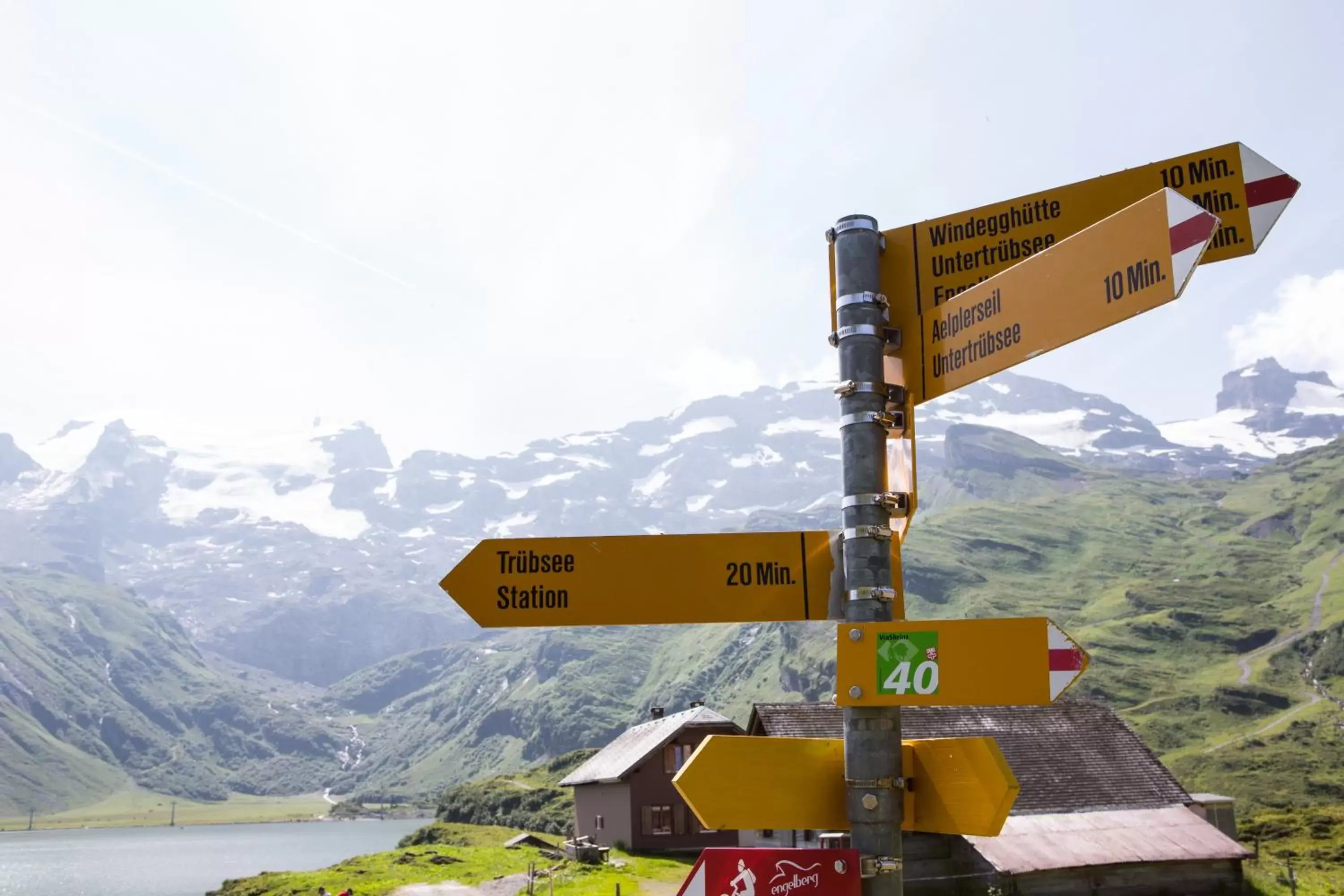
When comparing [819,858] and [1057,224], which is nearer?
[819,858]

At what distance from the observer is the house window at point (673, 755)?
176 ft

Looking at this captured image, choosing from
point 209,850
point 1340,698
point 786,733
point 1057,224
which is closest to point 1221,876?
point 786,733

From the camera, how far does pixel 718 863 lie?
502cm

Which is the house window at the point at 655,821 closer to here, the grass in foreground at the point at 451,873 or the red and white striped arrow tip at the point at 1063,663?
the grass in foreground at the point at 451,873

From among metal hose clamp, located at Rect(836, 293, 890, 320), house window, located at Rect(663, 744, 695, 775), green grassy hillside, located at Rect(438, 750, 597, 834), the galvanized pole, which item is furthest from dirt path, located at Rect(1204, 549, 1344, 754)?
metal hose clamp, located at Rect(836, 293, 890, 320)

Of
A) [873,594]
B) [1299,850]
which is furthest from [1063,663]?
[1299,850]

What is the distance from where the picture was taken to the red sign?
491cm

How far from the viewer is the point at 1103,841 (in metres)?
31.8

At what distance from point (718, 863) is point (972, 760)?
4.05 feet

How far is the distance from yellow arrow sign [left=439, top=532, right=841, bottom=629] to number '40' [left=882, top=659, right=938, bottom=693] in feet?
1.84

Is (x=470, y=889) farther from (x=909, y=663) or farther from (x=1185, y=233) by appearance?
(x=1185, y=233)

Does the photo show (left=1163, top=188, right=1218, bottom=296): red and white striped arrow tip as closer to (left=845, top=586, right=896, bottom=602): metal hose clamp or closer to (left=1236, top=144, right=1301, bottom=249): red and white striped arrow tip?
(left=1236, top=144, right=1301, bottom=249): red and white striped arrow tip

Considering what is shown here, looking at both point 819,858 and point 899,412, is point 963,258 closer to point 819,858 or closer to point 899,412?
point 899,412

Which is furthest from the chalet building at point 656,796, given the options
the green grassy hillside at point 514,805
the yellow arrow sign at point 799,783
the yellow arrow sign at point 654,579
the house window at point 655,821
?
the yellow arrow sign at point 799,783
